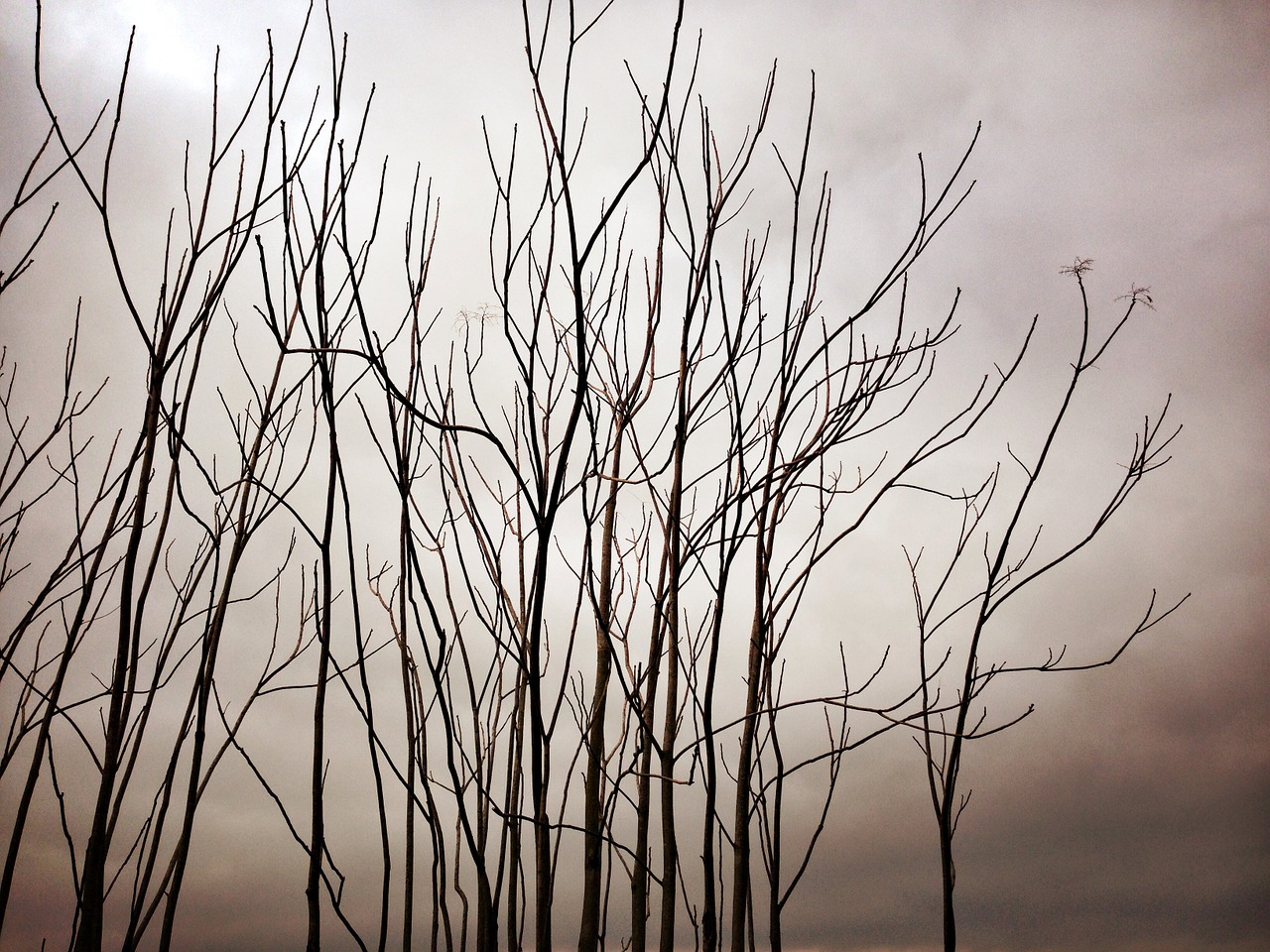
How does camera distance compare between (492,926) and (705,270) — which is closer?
(492,926)

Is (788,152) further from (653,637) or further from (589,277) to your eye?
(653,637)

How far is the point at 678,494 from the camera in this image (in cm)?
81

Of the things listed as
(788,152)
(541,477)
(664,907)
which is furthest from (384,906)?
(788,152)

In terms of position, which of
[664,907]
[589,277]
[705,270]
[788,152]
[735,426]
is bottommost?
[664,907]

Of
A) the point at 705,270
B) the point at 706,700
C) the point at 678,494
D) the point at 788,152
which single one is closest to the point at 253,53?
the point at 788,152

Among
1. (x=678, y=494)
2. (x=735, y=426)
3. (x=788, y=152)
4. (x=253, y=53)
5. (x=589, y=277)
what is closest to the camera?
(x=678, y=494)

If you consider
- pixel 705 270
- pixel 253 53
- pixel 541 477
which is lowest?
pixel 541 477

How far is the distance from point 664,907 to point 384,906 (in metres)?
0.25

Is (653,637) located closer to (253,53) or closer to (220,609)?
(220,609)

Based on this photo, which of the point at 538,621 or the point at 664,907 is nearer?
the point at 538,621

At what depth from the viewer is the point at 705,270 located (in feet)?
2.86

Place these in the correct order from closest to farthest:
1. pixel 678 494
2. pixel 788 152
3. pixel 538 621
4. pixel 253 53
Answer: pixel 538 621 → pixel 678 494 → pixel 788 152 → pixel 253 53

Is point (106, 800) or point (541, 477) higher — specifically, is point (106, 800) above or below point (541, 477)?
below

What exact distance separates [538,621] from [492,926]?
260 millimetres
